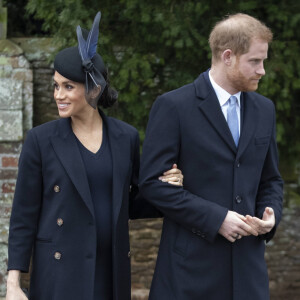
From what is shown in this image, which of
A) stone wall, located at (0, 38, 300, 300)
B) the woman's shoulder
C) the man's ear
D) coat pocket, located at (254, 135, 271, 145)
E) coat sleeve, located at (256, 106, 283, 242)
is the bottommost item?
stone wall, located at (0, 38, 300, 300)

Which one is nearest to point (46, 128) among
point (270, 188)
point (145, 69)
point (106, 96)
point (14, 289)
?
point (106, 96)

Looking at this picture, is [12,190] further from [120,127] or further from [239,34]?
[239,34]

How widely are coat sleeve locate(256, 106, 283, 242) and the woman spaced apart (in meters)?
0.45

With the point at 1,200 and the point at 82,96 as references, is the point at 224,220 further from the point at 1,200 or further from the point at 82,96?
the point at 1,200

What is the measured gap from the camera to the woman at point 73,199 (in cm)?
314

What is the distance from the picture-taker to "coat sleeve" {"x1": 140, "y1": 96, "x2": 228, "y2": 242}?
3035 mm

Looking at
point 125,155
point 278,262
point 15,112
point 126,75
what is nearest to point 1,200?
point 15,112

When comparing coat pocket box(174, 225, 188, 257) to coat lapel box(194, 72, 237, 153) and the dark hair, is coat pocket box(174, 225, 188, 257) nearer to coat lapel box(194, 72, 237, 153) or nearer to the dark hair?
coat lapel box(194, 72, 237, 153)

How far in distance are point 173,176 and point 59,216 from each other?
534 millimetres

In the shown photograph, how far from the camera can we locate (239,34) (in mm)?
3000

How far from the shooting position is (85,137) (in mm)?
3260

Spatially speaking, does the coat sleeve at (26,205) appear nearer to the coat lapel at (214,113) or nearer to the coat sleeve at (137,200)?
the coat sleeve at (137,200)

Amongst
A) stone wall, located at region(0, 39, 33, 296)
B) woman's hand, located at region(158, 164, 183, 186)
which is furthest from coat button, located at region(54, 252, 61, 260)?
stone wall, located at region(0, 39, 33, 296)

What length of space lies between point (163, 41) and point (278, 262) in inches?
87.9
